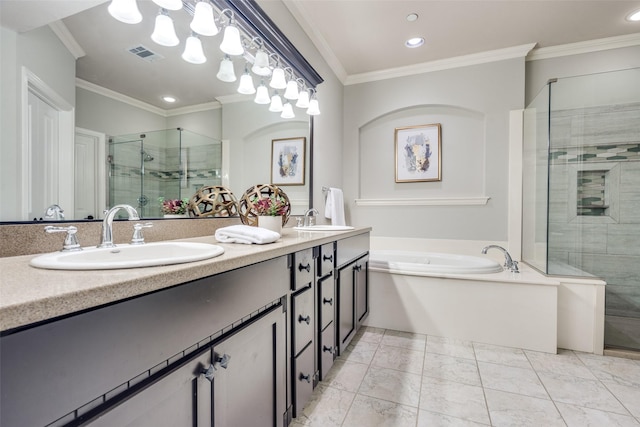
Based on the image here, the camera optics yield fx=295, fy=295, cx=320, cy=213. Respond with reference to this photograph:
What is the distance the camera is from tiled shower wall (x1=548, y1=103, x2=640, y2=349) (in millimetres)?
2443

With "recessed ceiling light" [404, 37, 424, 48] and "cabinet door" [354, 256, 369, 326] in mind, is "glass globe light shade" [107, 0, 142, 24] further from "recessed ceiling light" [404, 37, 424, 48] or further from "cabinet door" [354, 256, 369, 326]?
"recessed ceiling light" [404, 37, 424, 48]

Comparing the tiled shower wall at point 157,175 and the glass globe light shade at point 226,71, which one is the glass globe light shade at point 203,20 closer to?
the glass globe light shade at point 226,71

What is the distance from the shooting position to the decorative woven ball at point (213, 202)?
4.93ft

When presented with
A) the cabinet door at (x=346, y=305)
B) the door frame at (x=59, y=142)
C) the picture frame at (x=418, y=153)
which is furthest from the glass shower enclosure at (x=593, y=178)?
the door frame at (x=59, y=142)

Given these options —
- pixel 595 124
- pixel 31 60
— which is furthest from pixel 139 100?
pixel 595 124

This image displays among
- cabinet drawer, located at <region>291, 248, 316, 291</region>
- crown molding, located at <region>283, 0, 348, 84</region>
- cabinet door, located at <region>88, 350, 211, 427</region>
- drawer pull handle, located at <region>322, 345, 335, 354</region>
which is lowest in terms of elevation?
drawer pull handle, located at <region>322, 345, 335, 354</region>

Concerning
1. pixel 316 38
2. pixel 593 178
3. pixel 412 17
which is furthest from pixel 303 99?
pixel 593 178

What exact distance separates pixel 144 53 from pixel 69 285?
1.10 meters

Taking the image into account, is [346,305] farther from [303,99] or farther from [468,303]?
[303,99]

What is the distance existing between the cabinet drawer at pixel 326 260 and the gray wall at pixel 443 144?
1853 mm

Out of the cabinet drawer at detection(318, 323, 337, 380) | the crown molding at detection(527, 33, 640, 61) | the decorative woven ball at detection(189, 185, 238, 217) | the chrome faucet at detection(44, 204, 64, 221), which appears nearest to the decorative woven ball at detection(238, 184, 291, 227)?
the decorative woven ball at detection(189, 185, 238, 217)

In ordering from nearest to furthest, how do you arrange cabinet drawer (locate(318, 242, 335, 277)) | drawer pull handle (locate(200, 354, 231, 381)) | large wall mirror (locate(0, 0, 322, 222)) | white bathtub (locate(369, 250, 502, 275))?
1. drawer pull handle (locate(200, 354, 231, 381))
2. large wall mirror (locate(0, 0, 322, 222))
3. cabinet drawer (locate(318, 242, 335, 277))
4. white bathtub (locate(369, 250, 502, 275))

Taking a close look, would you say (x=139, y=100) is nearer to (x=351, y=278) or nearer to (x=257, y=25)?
(x=257, y=25)

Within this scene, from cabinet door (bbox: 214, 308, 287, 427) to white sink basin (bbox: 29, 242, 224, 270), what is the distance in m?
0.26
